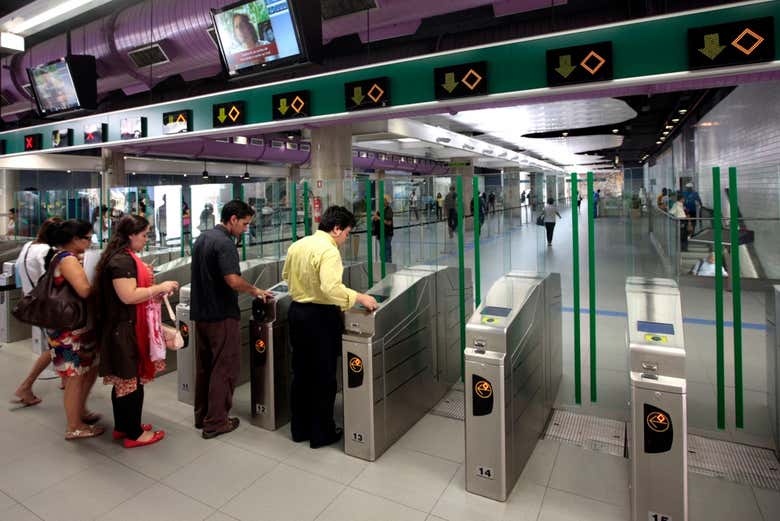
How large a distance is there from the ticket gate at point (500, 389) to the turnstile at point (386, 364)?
587 millimetres

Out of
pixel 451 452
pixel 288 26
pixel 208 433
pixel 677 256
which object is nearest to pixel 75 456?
pixel 208 433

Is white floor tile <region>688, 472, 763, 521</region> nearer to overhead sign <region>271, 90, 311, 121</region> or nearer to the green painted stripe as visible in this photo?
the green painted stripe

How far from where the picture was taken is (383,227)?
425 cm

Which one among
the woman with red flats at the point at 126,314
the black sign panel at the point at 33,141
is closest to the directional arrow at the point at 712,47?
the woman with red flats at the point at 126,314

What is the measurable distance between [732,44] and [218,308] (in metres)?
3.72

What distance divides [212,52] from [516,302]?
4415mm

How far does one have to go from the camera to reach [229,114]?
5.43 meters

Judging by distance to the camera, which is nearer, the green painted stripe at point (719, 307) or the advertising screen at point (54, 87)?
the green painted stripe at point (719, 307)

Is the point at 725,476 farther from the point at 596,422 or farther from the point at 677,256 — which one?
the point at 677,256

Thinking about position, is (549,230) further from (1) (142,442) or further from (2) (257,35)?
(1) (142,442)

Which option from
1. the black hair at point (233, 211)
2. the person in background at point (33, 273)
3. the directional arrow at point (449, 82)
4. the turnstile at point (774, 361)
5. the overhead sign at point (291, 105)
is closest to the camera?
the turnstile at point (774, 361)

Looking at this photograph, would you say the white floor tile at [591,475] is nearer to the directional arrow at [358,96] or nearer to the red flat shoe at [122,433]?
the red flat shoe at [122,433]

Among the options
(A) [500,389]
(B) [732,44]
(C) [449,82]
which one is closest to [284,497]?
(A) [500,389]

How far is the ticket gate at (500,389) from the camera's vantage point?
97.0 inches
